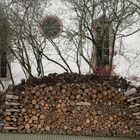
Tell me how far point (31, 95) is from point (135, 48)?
819 cm

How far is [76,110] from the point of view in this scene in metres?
16.3

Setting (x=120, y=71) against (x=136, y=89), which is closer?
(x=136, y=89)

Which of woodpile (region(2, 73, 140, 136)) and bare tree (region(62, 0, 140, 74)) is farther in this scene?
bare tree (region(62, 0, 140, 74))

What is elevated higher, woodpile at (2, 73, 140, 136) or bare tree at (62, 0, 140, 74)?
bare tree at (62, 0, 140, 74)

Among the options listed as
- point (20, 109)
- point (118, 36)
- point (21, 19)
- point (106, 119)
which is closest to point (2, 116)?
point (20, 109)

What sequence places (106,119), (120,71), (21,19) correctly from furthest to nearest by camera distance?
(120,71) < (21,19) < (106,119)

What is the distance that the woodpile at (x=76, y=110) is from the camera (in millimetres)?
16172

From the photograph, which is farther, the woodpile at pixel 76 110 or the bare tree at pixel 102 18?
the bare tree at pixel 102 18

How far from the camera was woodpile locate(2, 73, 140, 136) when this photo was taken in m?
16.2

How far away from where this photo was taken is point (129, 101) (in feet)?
53.2

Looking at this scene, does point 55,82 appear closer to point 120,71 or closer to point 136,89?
point 136,89

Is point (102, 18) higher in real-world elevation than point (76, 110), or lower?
higher

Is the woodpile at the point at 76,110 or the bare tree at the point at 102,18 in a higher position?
the bare tree at the point at 102,18

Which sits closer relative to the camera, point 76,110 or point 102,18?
point 76,110
